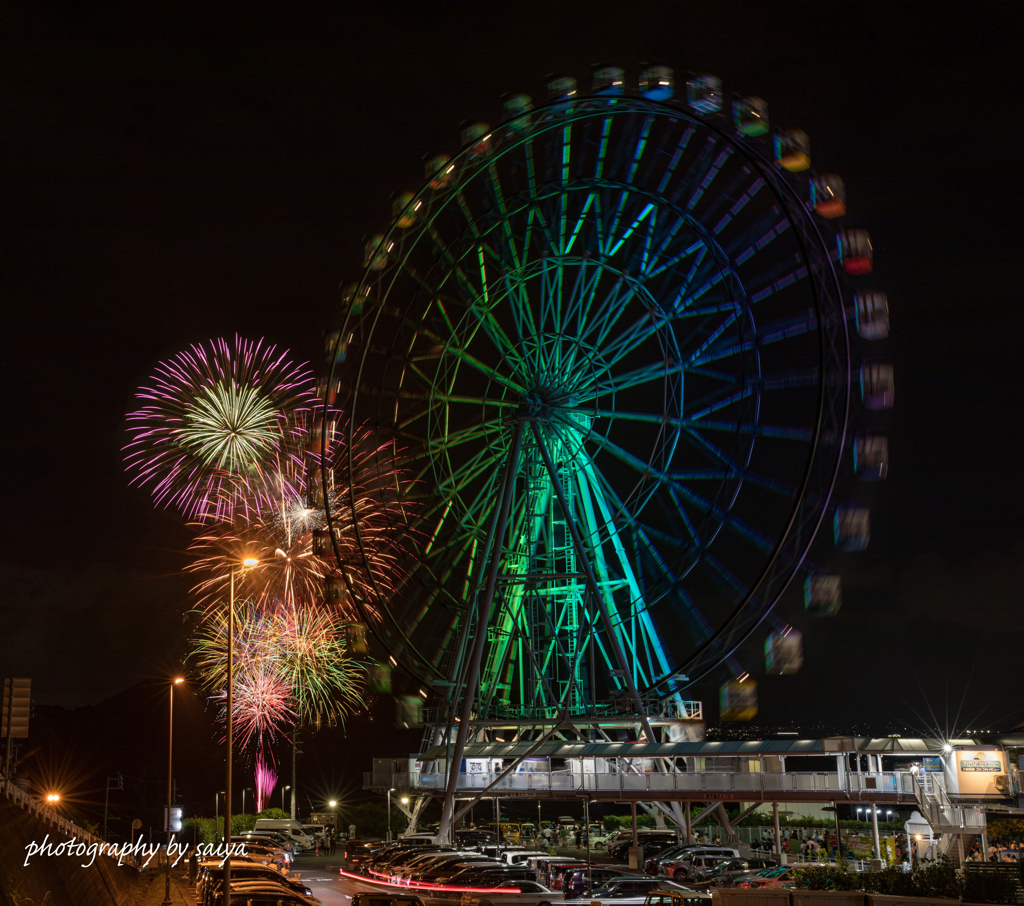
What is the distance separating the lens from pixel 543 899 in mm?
25266

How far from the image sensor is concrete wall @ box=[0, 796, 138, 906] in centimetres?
1839

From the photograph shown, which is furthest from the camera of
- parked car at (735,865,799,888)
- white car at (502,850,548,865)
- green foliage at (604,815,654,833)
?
green foliage at (604,815,654,833)

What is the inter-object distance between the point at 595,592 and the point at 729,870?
399 inches

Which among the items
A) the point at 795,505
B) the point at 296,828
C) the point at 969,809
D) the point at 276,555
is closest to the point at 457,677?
the point at 276,555

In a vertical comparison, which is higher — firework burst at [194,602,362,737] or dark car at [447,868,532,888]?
firework burst at [194,602,362,737]

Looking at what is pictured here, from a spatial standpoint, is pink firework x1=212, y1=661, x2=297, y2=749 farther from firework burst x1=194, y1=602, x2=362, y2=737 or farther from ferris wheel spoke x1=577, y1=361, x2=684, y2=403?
ferris wheel spoke x1=577, y1=361, x2=684, y2=403

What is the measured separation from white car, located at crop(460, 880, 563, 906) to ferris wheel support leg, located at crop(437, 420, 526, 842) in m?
8.98

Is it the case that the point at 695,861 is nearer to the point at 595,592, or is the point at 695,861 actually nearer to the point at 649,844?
the point at 649,844

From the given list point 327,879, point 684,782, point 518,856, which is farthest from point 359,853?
point 684,782

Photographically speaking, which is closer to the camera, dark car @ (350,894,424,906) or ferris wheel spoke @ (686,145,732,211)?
dark car @ (350,894,424,906)

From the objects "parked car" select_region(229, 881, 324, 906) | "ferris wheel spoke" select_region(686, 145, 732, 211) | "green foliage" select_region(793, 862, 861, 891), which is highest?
"ferris wheel spoke" select_region(686, 145, 732, 211)

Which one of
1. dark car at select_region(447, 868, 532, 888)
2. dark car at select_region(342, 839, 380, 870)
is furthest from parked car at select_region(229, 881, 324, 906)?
dark car at select_region(342, 839, 380, 870)

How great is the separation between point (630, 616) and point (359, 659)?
11.7 meters

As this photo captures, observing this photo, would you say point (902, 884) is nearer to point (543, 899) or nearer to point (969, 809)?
point (969, 809)
